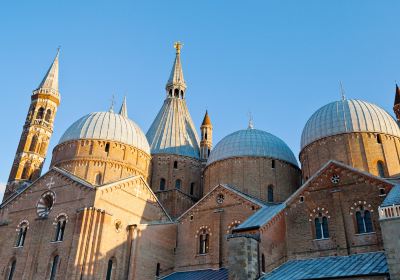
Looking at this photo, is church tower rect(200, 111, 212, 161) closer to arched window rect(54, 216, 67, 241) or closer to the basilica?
the basilica

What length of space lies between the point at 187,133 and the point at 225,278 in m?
19.5

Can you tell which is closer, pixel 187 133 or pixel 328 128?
pixel 328 128

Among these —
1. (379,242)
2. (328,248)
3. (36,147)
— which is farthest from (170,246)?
(36,147)

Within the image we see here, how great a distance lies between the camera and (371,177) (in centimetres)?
2169

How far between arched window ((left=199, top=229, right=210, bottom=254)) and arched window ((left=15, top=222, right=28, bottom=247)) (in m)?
11.7

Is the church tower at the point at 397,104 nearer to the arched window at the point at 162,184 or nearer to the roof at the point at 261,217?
the roof at the point at 261,217

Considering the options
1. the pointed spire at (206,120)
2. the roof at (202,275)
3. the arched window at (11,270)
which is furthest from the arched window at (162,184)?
the arched window at (11,270)

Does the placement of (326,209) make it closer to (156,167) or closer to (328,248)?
(328,248)

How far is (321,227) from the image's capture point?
22250mm

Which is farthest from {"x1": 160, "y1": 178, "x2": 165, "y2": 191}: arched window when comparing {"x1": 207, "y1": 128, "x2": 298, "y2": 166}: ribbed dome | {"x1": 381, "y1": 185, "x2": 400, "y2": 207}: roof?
{"x1": 381, "y1": 185, "x2": 400, "y2": 207}: roof

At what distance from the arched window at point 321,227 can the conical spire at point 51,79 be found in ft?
99.1

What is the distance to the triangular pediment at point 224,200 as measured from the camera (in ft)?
86.5

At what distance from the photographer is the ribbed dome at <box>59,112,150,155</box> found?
32.7 m

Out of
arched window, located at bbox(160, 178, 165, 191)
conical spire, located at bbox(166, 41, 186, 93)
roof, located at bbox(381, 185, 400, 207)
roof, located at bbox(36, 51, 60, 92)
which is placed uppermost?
conical spire, located at bbox(166, 41, 186, 93)
